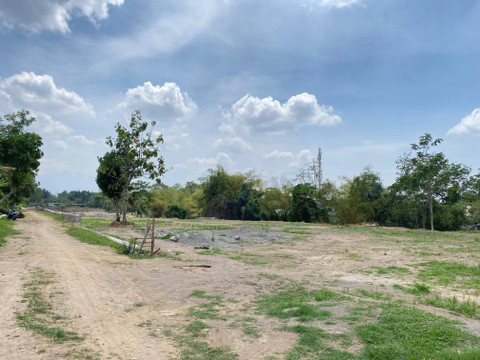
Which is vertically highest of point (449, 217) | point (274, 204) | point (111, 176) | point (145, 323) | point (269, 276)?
point (111, 176)

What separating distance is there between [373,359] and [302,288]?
11.8 feet

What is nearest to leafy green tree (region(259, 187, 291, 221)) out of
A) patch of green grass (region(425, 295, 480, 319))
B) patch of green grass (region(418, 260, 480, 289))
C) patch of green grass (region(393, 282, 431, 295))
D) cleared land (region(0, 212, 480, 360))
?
cleared land (region(0, 212, 480, 360))

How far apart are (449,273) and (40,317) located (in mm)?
9836

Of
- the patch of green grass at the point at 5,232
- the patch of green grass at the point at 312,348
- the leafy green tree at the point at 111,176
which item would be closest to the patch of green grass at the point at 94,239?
the patch of green grass at the point at 5,232

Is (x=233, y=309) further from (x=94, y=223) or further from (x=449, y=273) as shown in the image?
(x=94, y=223)

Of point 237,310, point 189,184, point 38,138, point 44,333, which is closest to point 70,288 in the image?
point 44,333

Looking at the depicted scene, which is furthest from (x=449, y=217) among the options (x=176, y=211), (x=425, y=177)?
(x=176, y=211)

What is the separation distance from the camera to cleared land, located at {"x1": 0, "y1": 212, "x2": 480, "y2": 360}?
167 inches

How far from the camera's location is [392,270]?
10.2 m

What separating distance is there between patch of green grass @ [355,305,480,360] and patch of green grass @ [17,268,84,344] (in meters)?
3.84

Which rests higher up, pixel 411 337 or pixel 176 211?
pixel 176 211

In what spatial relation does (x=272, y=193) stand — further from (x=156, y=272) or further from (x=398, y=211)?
(x=156, y=272)

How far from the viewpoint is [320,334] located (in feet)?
15.2

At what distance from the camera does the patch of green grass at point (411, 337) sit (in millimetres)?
3934
